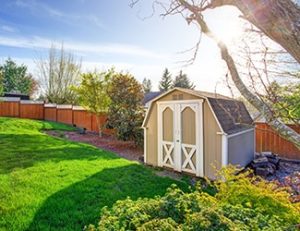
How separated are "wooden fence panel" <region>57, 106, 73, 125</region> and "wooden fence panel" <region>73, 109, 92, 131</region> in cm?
55

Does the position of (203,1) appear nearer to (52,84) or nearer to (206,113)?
(206,113)

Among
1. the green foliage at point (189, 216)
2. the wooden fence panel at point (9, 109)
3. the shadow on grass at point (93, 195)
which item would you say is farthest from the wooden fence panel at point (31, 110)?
the green foliage at point (189, 216)

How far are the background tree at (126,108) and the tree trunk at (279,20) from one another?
987 cm

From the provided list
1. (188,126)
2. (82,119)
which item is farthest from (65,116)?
(188,126)

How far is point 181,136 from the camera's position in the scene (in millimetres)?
7586

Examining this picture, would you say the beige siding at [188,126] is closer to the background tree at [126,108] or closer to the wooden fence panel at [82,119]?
the background tree at [126,108]

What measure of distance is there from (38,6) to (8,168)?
5.38 meters

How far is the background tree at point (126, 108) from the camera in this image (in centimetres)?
1168

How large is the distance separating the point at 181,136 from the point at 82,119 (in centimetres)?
1206

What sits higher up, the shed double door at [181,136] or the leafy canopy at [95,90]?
the leafy canopy at [95,90]

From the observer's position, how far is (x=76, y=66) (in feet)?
78.6

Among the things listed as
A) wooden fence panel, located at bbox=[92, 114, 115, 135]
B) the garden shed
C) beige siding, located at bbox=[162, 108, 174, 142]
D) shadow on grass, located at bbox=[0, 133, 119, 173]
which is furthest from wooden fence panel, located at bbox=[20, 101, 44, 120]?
beige siding, located at bbox=[162, 108, 174, 142]

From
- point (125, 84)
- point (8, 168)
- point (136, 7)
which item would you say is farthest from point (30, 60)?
point (136, 7)

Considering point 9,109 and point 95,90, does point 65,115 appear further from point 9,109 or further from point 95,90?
point 95,90
